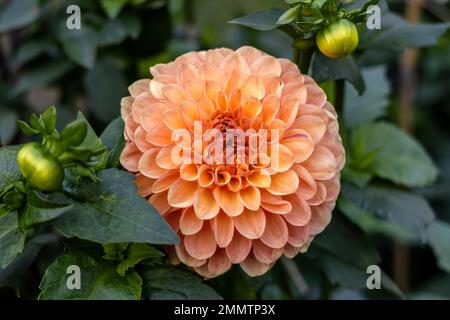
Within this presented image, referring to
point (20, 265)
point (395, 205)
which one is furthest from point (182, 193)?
point (395, 205)

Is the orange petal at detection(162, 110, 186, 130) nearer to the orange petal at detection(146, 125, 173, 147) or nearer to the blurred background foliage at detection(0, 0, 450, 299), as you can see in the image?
the orange petal at detection(146, 125, 173, 147)

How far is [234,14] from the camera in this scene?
1.34 meters

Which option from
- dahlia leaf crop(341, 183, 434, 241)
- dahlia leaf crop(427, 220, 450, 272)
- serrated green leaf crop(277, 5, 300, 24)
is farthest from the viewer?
dahlia leaf crop(427, 220, 450, 272)

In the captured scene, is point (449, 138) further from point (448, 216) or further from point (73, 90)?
point (73, 90)

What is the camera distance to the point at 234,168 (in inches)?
27.2

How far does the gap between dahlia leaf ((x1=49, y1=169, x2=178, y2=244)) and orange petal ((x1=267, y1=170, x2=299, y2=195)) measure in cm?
11

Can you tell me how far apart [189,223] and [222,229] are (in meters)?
0.03

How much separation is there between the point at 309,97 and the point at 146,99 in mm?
162

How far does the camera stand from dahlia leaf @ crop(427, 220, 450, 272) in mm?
1162

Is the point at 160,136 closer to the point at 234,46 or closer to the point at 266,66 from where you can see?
the point at 266,66

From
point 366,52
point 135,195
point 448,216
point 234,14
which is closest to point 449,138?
point 448,216

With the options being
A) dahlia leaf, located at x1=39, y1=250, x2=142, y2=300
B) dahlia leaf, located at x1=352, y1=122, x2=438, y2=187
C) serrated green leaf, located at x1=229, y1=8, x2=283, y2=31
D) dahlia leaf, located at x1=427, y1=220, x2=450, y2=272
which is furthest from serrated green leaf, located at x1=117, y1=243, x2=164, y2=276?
dahlia leaf, located at x1=427, y1=220, x2=450, y2=272

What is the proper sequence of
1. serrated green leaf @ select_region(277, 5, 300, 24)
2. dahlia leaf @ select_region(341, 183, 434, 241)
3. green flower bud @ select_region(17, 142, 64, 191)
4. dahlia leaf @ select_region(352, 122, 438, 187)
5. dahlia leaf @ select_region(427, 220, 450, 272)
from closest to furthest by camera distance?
green flower bud @ select_region(17, 142, 64, 191) → serrated green leaf @ select_region(277, 5, 300, 24) → dahlia leaf @ select_region(341, 183, 434, 241) → dahlia leaf @ select_region(352, 122, 438, 187) → dahlia leaf @ select_region(427, 220, 450, 272)

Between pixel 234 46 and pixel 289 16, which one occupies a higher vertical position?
pixel 289 16
